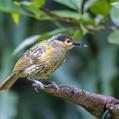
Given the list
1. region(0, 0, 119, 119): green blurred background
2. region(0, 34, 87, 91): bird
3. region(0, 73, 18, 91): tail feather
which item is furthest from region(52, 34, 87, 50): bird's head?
region(0, 0, 119, 119): green blurred background

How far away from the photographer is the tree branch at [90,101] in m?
1.99

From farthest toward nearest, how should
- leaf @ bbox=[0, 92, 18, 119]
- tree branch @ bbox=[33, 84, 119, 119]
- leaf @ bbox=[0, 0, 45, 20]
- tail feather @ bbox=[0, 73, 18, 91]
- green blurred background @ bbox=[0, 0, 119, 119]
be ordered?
green blurred background @ bbox=[0, 0, 119, 119]
leaf @ bbox=[0, 92, 18, 119]
leaf @ bbox=[0, 0, 45, 20]
tail feather @ bbox=[0, 73, 18, 91]
tree branch @ bbox=[33, 84, 119, 119]

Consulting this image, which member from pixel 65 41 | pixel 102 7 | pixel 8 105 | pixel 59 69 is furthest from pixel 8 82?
pixel 59 69

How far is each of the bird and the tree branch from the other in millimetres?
635

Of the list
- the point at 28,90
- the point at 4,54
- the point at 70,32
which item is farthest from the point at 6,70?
the point at 70,32

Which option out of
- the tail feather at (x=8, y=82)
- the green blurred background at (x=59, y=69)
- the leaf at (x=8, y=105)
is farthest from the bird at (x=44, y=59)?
the leaf at (x=8, y=105)

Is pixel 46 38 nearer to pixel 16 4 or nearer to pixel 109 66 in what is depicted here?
pixel 16 4

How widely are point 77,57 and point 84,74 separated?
6.2 inches

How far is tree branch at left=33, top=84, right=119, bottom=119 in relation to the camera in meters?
1.99

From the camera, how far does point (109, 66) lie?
168 inches

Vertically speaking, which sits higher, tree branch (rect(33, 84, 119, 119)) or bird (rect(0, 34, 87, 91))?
bird (rect(0, 34, 87, 91))

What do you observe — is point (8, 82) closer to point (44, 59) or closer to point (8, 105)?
point (44, 59)

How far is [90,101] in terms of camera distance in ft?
6.56

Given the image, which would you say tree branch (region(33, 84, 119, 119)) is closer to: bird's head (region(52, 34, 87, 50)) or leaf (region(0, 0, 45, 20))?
bird's head (region(52, 34, 87, 50))
